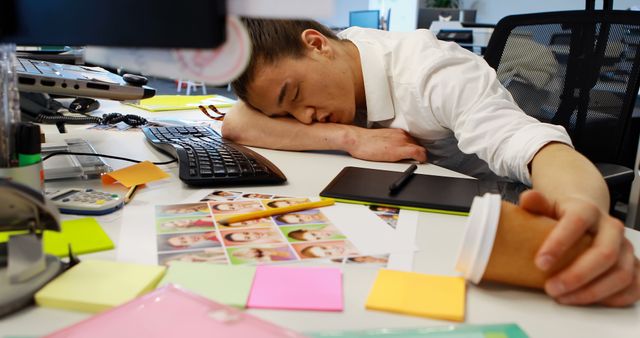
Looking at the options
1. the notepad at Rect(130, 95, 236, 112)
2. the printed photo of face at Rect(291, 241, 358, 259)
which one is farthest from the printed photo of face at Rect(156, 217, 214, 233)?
the notepad at Rect(130, 95, 236, 112)

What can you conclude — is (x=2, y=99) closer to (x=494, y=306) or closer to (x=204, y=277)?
(x=204, y=277)

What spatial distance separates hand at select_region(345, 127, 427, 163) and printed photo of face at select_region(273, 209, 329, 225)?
30cm

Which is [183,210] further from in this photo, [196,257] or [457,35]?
[457,35]

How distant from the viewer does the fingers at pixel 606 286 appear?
42 centimetres

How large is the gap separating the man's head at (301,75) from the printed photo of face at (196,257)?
312 mm

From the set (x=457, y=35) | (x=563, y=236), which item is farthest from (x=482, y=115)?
(x=457, y=35)

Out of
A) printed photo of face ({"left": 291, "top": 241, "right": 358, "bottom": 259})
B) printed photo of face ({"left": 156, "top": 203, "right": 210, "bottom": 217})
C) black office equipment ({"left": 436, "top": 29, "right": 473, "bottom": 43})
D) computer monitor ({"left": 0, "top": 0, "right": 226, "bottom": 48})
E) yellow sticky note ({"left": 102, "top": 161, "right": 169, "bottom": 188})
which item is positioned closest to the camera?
computer monitor ({"left": 0, "top": 0, "right": 226, "bottom": 48})

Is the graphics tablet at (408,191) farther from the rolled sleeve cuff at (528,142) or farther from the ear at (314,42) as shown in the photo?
the ear at (314,42)

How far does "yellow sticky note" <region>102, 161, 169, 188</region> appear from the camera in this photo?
2.39ft

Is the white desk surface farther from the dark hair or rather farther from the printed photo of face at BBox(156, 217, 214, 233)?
the dark hair

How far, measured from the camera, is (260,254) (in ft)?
1.67

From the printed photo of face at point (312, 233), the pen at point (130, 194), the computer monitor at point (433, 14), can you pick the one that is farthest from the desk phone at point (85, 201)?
the computer monitor at point (433, 14)

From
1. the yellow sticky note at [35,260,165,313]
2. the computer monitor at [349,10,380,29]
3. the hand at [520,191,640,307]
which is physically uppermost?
the computer monitor at [349,10,380,29]

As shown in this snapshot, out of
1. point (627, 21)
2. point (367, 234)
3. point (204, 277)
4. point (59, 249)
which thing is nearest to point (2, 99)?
point (59, 249)
